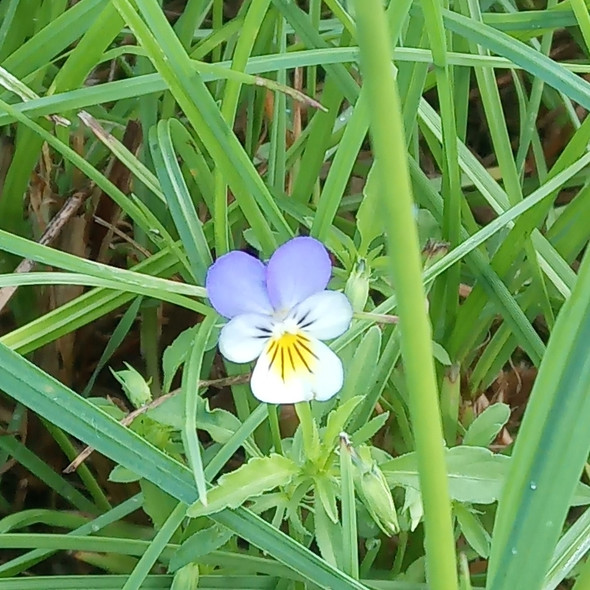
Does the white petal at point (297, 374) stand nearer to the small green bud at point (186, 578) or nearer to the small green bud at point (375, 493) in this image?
the small green bud at point (375, 493)

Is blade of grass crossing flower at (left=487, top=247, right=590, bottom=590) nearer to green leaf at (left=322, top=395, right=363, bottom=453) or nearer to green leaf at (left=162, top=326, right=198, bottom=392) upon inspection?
green leaf at (left=322, top=395, right=363, bottom=453)

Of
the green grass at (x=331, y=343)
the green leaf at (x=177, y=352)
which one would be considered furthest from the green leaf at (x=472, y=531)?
the green leaf at (x=177, y=352)

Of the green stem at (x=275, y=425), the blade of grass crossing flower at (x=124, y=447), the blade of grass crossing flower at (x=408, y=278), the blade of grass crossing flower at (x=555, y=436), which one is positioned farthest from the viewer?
the green stem at (x=275, y=425)

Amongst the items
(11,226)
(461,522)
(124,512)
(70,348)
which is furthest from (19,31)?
(461,522)

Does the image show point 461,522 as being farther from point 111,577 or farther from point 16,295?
point 16,295

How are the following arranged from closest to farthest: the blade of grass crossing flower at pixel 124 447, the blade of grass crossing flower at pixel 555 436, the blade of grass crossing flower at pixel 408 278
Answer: the blade of grass crossing flower at pixel 408 278 → the blade of grass crossing flower at pixel 555 436 → the blade of grass crossing flower at pixel 124 447

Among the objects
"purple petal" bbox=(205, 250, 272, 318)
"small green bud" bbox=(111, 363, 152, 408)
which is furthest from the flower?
"small green bud" bbox=(111, 363, 152, 408)

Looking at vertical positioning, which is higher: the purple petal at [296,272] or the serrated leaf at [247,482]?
the purple petal at [296,272]
